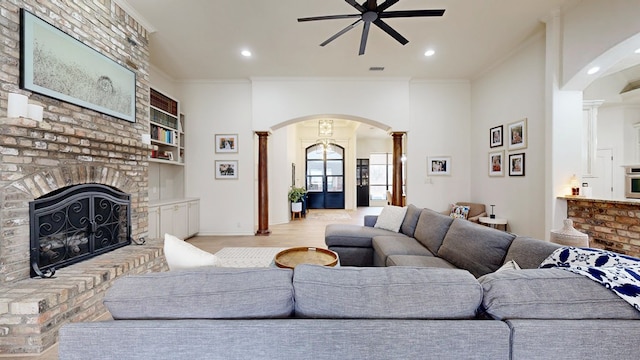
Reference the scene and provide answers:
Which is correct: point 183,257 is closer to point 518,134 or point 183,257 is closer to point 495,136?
point 518,134

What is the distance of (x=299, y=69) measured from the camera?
467cm

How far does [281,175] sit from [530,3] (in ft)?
18.9

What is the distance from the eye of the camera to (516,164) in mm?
3998

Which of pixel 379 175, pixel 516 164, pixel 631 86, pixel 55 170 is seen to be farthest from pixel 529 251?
pixel 379 175

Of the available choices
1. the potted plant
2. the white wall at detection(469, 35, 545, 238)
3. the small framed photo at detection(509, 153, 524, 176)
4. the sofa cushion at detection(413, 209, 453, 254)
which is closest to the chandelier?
the potted plant

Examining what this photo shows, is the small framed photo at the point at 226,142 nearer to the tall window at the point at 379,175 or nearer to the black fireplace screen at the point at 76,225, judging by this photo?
the black fireplace screen at the point at 76,225

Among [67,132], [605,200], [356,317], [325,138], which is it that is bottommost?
[356,317]

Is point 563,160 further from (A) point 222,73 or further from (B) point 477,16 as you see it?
(A) point 222,73

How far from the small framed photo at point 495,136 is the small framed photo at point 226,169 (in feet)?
16.5

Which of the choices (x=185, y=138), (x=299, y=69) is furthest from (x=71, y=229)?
(x=299, y=69)

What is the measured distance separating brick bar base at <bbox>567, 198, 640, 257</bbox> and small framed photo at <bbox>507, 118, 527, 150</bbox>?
1.09 m

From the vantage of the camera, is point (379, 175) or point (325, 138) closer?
point (325, 138)

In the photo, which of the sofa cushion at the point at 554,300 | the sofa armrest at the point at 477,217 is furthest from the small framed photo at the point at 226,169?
the sofa cushion at the point at 554,300

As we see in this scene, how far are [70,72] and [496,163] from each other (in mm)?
6046
